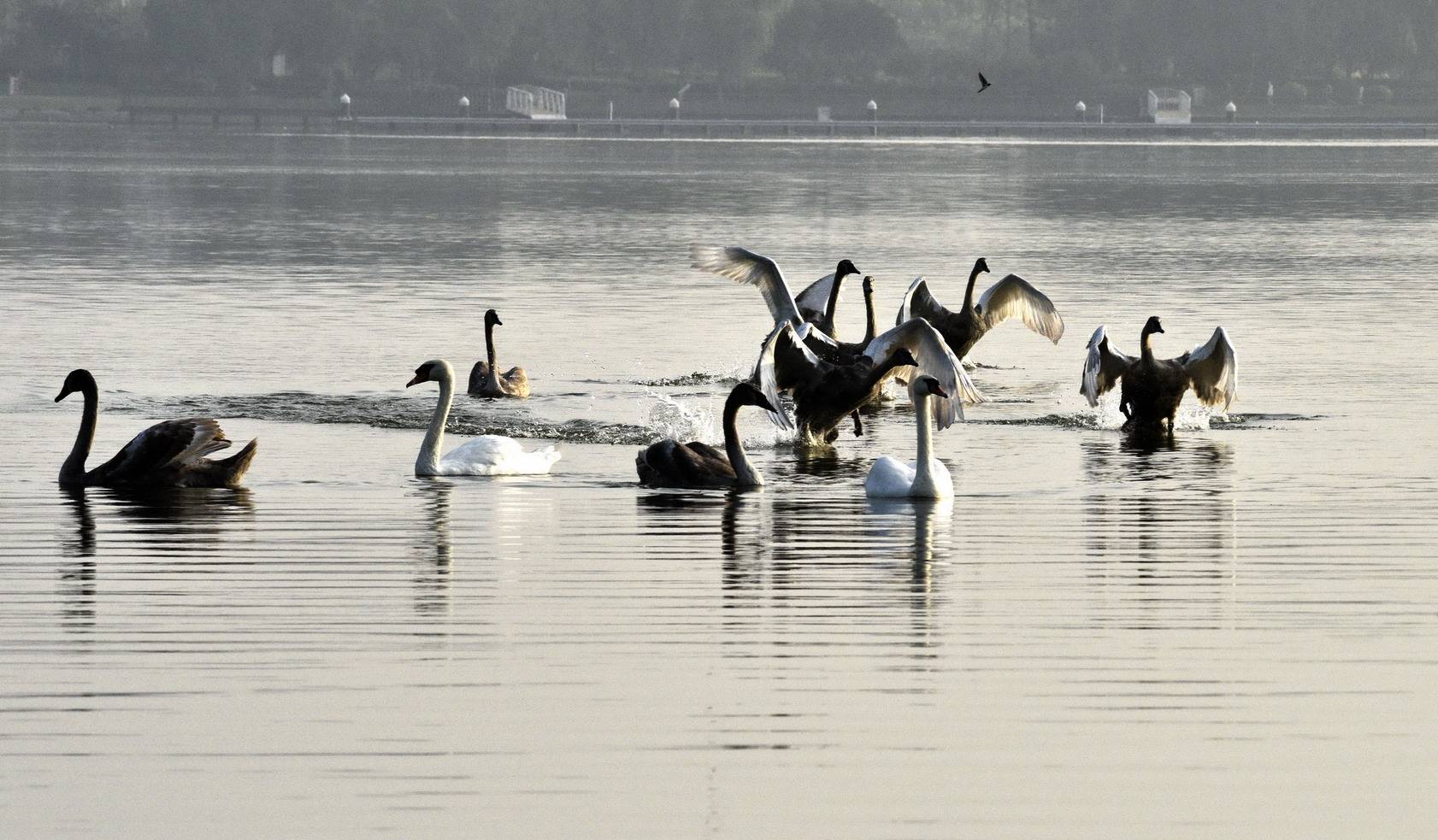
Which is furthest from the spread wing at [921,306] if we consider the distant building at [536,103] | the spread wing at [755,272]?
the distant building at [536,103]

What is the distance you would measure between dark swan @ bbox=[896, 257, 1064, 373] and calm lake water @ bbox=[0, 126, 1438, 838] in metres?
0.71

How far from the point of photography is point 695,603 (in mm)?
12062

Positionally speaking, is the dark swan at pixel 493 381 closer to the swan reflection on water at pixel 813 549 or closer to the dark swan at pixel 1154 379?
the dark swan at pixel 1154 379

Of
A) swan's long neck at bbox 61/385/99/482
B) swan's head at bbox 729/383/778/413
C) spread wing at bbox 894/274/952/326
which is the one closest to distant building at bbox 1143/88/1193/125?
spread wing at bbox 894/274/952/326

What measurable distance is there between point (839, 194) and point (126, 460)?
53519 mm

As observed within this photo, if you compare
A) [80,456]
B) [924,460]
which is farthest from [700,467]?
[80,456]

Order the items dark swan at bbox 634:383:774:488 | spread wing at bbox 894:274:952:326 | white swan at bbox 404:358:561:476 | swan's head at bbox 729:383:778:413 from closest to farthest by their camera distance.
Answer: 1. swan's head at bbox 729:383:778:413
2. dark swan at bbox 634:383:774:488
3. white swan at bbox 404:358:561:476
4. spread wing at bbox 894:274:952:326

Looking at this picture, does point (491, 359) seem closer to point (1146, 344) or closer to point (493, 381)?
point (493, 381)

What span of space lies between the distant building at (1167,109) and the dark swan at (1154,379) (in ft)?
391

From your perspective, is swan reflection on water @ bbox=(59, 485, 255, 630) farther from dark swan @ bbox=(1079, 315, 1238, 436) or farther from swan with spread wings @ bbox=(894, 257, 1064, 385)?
swan with spread wings @ bbox=(894, 257, 1064, 385)

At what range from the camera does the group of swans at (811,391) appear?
51.5 ft

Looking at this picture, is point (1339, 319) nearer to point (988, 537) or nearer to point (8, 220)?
point (988, 537)

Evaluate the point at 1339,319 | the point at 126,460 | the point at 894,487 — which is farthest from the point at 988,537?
the point at 1339,319

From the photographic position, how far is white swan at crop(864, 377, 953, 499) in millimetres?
15242
